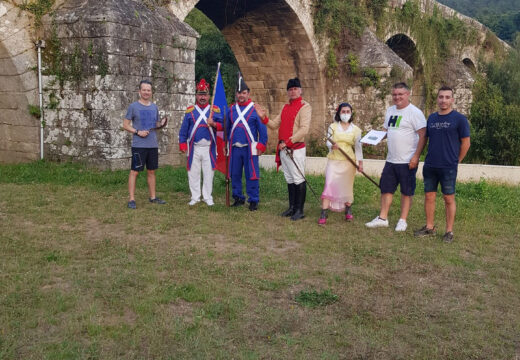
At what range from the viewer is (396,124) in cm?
536

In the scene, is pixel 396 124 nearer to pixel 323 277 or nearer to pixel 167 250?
pixel 323 277

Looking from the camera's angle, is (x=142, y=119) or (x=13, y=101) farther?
(x=13, y=101)

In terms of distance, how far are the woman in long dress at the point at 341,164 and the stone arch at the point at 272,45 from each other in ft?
24.3

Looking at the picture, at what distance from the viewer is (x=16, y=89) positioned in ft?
26.6

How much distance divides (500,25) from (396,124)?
131 feet

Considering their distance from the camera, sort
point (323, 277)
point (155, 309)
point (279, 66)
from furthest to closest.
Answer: point (279, 66) < point (323, 277) < point (155, 309)

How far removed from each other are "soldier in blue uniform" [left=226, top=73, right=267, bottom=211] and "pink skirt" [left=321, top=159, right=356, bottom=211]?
91 cm

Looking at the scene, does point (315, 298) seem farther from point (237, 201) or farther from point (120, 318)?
point (237, 201)

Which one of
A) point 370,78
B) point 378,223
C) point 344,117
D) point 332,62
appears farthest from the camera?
point 332,62

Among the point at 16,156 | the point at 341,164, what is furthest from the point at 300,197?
the point at 16,156

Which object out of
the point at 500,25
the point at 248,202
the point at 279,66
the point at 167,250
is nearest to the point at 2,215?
the point at 167,250

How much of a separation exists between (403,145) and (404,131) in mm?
145

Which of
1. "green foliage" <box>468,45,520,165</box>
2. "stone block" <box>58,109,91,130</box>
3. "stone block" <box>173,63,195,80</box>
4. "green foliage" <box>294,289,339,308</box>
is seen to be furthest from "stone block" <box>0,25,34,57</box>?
"green foliage" <box>468,45,520,165</box>

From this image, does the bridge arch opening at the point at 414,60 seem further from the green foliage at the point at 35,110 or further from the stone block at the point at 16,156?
the stone block at the point at 16,156
